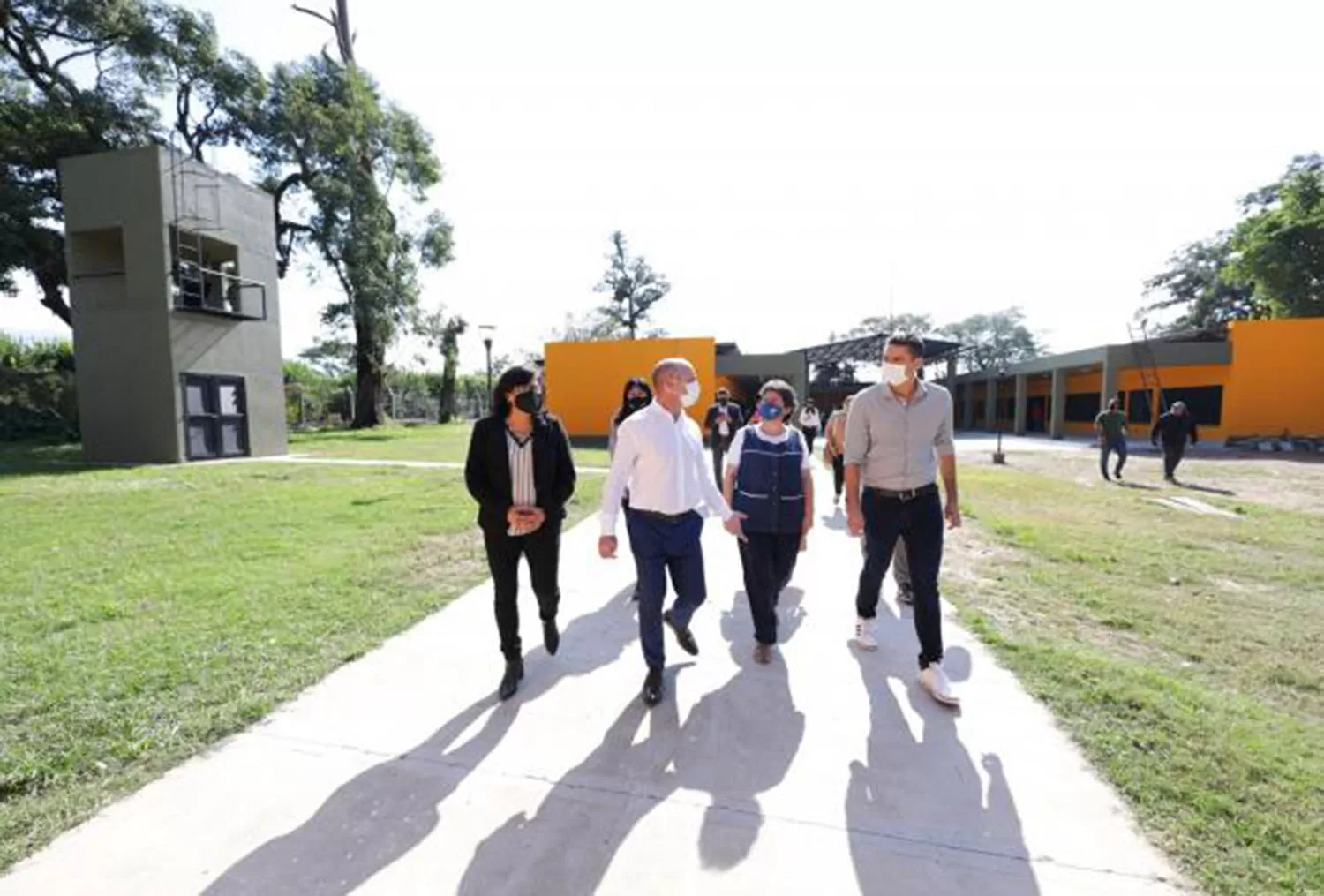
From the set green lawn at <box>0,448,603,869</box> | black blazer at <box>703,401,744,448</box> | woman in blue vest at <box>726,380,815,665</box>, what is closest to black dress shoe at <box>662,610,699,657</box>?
woman in blue vest at <box>726,380,815,665</box>

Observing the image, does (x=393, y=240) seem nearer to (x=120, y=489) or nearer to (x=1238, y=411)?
(x=120, y=489)

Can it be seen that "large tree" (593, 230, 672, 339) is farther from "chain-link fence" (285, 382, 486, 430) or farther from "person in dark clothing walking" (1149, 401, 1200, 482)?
"person in dark clothing walking" (1149, 401, 1200, 482)

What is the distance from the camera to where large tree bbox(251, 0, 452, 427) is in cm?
2395

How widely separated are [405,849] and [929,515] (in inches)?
104

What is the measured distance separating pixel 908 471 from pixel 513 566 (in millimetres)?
2094

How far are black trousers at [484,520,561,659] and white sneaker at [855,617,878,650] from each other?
185 cm

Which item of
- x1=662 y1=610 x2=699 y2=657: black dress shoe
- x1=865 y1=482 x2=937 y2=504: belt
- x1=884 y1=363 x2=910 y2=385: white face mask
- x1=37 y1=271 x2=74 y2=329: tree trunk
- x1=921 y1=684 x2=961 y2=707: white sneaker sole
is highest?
x1=37 y1=271 x2=74 y2=329: tree trunk

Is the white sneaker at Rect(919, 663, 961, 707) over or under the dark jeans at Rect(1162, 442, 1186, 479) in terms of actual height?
under

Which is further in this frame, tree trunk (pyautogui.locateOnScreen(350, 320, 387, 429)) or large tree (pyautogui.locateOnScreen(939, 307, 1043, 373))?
large tree (pyautogui.locateOnScreen(939, 307, 1043, 373))

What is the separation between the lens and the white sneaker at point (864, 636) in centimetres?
368

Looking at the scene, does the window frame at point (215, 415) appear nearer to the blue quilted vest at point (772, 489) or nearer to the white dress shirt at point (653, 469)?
the white dress shirt at point (653, 469)

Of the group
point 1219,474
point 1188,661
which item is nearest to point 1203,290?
point 1219,474

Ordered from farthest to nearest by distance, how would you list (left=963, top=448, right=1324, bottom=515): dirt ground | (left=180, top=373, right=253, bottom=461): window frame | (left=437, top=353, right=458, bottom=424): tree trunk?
(left=437, top=353, right=458, bottom=424): tree trunk
(left=180, top=373, right=253, bottom=461): window frame
(left=963, top=448, right=1324, bottom=515): dirt ground

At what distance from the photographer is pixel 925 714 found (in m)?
2.94
